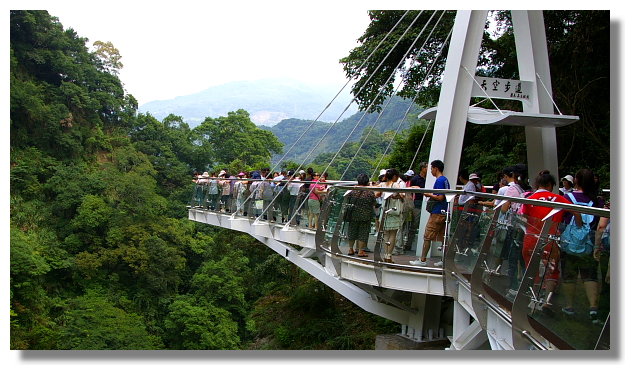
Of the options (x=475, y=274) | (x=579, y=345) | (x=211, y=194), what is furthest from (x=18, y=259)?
(x=579, y=345)

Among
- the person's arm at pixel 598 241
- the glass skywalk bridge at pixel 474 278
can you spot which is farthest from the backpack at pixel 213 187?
the person's arm at pixel 598 241

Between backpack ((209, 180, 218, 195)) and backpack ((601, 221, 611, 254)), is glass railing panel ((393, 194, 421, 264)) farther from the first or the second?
backpack ((209, 180, 218, 195))

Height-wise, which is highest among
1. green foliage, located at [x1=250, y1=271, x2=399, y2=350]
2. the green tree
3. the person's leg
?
the green tree

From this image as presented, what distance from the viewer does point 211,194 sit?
42.2 feet

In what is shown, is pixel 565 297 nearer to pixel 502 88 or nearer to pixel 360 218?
pixel 360 218

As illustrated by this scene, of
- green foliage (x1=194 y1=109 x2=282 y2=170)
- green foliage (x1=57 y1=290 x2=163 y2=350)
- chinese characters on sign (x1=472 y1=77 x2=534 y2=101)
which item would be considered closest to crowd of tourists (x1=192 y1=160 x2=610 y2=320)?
chinese characters on sign (x1=472 y1=77 x2=534 y2=101)

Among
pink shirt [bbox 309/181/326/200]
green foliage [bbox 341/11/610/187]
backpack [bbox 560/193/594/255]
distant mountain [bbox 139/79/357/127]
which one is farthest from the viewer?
distant mountain [bbox 139/79/357/127]

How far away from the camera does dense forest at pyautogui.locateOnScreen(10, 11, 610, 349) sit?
40.7 feet

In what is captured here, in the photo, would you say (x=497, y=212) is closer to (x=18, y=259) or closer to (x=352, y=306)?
(x=352, y=306)

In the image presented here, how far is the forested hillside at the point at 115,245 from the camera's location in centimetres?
1731

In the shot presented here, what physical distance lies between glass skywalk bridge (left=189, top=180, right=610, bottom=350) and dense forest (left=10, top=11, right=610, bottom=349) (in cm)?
365

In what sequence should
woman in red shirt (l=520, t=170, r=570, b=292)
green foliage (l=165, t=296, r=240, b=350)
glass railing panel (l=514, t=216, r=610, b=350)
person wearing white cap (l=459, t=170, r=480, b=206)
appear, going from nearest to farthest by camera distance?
glass railing panel (l=514, t=216, r=610, b=350), woman in red shirt (l=520, t=170, r=570, b=292), person wearing white cap (l=459, t=170, r=480, b=206), green foliage (l=165, t=296, r=240, b=350)

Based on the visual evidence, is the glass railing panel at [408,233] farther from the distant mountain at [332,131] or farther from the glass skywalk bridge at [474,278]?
the distant mountain at [332,131]

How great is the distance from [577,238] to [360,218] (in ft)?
9.74
